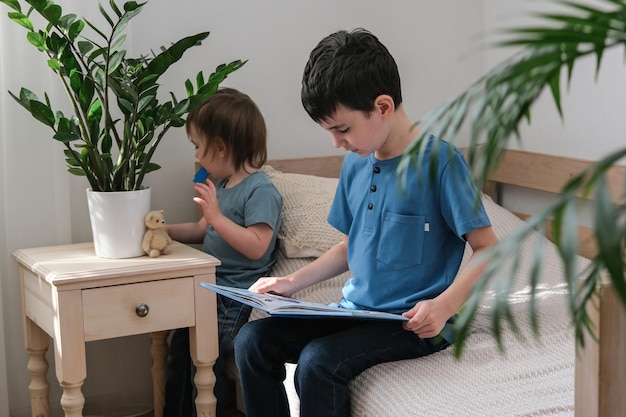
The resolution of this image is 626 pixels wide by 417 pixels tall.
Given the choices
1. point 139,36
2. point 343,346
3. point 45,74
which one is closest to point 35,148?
point 45,74

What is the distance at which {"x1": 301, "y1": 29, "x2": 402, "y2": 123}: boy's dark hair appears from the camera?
1.52 meters

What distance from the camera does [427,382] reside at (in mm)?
1478

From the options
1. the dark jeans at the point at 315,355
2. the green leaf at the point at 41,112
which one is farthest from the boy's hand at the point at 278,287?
the green leaf at the point at 41,112

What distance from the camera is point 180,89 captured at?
2.29 metres

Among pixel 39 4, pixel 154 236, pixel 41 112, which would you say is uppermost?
pixel 39 4

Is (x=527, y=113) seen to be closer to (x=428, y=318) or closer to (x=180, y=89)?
(x=428, y=318)

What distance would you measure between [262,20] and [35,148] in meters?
0.68

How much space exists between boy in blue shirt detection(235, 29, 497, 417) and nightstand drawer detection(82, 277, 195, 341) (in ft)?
0.70

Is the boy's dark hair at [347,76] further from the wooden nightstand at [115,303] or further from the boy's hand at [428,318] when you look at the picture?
the wooden nightstand at [115,303]

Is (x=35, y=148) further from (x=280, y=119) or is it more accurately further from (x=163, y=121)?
(x=280, y=119)

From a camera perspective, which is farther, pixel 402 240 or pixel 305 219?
pixel 305 219

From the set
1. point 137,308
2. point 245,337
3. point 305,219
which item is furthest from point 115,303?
point 305,219

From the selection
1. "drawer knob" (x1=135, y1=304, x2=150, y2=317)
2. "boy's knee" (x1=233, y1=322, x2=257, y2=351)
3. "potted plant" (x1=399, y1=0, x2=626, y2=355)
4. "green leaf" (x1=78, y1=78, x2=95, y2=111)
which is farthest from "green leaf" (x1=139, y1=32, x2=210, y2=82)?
"potted plant" (x1=399, y1=0, x2=626, y2=355)

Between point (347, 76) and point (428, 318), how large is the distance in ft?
1.38
